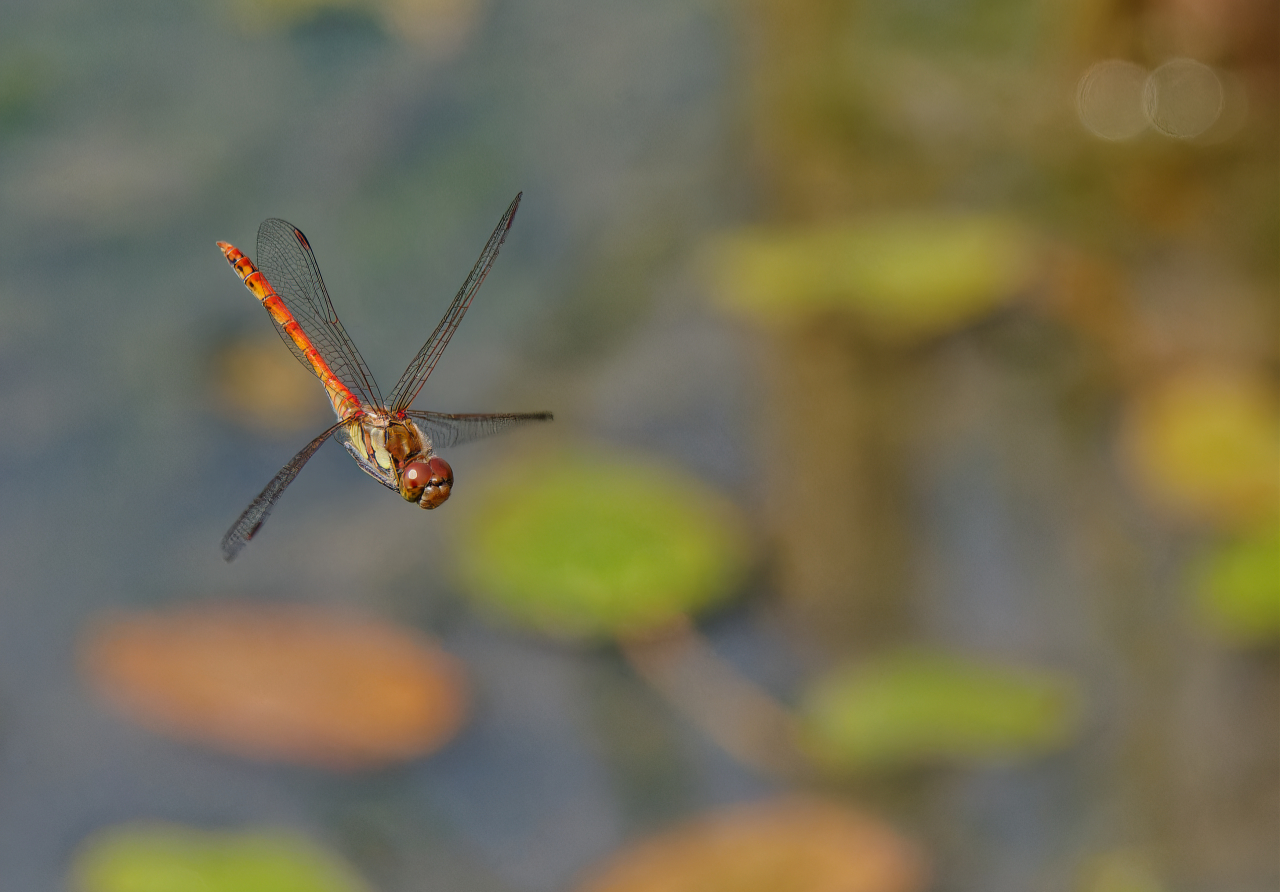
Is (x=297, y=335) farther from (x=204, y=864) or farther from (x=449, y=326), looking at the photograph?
(x=204, y=864)

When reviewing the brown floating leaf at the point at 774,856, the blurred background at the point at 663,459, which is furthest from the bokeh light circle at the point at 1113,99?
the brown floating leaf at the point at 774,856

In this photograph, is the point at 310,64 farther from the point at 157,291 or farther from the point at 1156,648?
the point at 1156,648

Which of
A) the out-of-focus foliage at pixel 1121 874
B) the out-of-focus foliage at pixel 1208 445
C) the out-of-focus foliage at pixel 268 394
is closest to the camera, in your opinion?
the out-of-focus foliage at pixel 1121 874

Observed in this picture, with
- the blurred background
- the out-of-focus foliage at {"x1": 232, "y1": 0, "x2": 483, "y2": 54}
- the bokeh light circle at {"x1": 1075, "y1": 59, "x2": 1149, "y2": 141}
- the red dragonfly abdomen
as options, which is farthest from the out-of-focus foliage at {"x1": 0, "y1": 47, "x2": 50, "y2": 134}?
the bokeh light circle at {"x1": 1075, "y1": 59, "x2": 1149, "y2": 141}

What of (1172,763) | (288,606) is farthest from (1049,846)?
(288,606)

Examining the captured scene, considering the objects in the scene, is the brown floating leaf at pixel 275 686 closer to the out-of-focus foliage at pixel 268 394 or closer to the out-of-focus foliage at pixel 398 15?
the out-of-focus foliage at pixel 268 394

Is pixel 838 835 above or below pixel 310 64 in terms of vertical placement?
below
